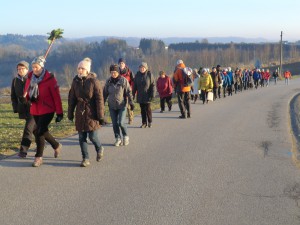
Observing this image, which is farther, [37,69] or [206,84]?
[206,84]

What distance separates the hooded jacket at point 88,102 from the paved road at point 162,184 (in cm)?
71

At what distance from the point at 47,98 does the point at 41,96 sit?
10cm

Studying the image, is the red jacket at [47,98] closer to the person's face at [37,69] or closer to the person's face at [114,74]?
the person's face at [37,69]

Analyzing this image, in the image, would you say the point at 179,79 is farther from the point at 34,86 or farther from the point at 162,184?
the point at 162,184

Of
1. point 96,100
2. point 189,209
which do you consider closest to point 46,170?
point 96,100

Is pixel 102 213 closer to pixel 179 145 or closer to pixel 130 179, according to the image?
pixel 130 179

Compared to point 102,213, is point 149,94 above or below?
above

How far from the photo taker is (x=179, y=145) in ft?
28.6

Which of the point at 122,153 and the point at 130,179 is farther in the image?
the point at 122,153

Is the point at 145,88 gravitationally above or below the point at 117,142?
above

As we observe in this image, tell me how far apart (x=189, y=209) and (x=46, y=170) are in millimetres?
2636

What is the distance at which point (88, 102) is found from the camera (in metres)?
6.83

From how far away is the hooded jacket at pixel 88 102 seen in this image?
676 centimetres

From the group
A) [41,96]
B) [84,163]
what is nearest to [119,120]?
[84,163]
